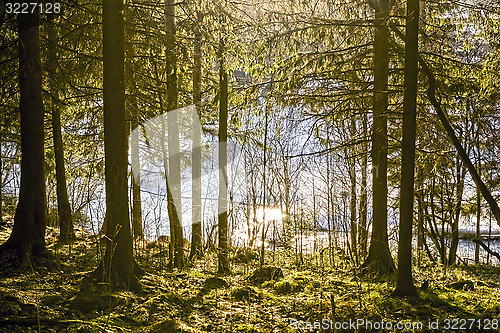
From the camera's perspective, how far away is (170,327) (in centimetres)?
507

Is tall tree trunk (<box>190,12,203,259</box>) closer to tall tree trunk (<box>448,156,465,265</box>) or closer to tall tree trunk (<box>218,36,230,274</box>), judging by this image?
tall tree trunk (<box>218,36,230,274</box>)

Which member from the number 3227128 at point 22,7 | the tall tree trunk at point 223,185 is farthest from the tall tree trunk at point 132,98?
the tall tree trunk at point 223,185

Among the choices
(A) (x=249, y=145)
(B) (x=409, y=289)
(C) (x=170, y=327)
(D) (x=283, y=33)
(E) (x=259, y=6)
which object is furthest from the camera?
(A) (x=249, y=145)

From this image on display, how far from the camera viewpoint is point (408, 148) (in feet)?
22.6

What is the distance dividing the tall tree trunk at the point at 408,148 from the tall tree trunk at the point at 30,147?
21.1 feet

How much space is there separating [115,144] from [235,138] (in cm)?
656

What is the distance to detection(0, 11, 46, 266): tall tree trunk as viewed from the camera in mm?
7094

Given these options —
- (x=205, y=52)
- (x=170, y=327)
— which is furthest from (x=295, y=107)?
(x=170, y=327)

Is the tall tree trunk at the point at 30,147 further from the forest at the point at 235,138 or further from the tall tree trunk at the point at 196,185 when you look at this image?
the tall tree trunk at the point at 196,185

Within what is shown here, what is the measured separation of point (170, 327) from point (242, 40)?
6596 millimetres

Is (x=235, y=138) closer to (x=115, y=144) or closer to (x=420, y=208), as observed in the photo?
(x=115, y=144)

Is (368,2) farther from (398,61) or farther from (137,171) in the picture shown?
(137,171)

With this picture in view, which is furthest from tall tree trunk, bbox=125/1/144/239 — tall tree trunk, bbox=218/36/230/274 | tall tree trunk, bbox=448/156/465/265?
tall tree trunk, bbox=448/156/465/265

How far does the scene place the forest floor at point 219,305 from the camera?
16.3ft
